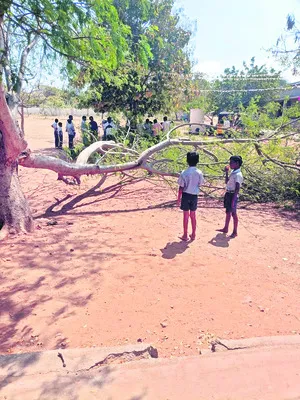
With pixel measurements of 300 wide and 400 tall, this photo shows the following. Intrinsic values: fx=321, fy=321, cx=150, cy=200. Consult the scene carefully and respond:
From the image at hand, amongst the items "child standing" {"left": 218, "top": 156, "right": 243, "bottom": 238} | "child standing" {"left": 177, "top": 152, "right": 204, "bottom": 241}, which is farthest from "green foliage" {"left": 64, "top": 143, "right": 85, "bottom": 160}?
"child standing" {"left": 218, "top": 156, "right": 243, "bottom": 238}

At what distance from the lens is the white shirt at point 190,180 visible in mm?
4762

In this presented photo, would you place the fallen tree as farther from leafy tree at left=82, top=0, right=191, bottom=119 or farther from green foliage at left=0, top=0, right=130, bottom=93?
leafy tree at left=82, top=0, right=191, bottom=119

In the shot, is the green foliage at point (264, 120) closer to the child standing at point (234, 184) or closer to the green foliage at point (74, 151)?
the child standing at point (234, 184)

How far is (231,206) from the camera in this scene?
16.7 feet

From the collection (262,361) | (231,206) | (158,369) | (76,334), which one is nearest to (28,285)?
(76,334)

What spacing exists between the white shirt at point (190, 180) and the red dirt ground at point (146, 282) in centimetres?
85

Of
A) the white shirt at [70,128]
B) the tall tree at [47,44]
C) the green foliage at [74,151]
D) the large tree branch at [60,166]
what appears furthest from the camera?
the white shirt at [70,128]

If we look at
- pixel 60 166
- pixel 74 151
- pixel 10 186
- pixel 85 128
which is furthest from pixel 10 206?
pixel 85 128

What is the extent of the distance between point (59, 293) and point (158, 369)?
149 cm

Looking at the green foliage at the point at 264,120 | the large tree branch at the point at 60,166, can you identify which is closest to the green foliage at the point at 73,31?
the large tree branch at the point at 60,166

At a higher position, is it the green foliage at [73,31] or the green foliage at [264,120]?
the green foliage at [73,31]

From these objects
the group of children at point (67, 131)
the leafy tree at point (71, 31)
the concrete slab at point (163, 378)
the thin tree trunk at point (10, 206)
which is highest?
the leafy tree at point (71, 31)

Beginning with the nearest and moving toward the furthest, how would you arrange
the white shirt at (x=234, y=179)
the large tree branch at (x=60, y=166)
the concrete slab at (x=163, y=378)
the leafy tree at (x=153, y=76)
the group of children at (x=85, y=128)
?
the concrete slab at (x=163, y=378) < the white shirt at (x=234, y=179) < the large tree branch at (x=60, y=166) < the group of children at (x=85, y=128) < the leafy tree at (x=153, y=76)

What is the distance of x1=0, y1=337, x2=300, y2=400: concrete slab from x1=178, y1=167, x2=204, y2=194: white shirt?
2.59m
